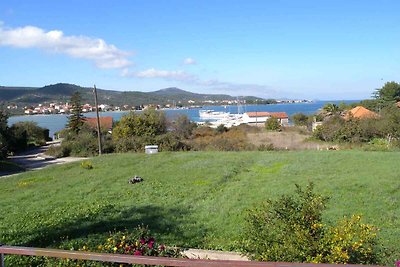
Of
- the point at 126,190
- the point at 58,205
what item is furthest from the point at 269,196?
the point at 58,205

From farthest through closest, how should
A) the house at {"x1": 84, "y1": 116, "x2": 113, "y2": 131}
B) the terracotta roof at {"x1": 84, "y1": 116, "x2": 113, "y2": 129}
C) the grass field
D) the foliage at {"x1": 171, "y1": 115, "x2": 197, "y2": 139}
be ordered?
the terracotta roof at {"x1": 84, "y1": 116, "x2": 113, "y2": 129} < the house at {"x1": 84, "y1": 116, "x2": 113, "y2": 131} < the foliage at {"x1": 171, "y1": 115, "x2": 197, "y2": 139} < the grass field

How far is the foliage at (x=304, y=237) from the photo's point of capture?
13.7 ft

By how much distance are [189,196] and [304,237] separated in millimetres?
8277

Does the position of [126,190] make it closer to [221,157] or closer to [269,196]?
[269,196]

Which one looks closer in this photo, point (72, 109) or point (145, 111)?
point (145, 111)

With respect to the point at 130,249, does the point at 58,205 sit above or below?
below

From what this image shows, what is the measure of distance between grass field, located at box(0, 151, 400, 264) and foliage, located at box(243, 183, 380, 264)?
178 centimetres

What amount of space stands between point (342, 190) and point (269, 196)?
2.27m

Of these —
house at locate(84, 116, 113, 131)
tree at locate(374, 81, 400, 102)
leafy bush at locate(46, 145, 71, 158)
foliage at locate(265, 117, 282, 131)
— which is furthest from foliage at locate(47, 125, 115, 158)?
tree at locate(374, 81, 400, 102)

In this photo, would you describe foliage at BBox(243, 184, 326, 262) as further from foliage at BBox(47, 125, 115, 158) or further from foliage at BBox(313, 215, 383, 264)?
foliage at BBox(47, 125, 115, 158)

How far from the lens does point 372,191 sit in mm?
11367

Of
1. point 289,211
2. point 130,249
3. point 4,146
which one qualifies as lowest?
point 4,146

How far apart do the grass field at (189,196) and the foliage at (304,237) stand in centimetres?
178

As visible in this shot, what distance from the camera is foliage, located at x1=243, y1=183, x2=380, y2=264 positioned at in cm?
419
